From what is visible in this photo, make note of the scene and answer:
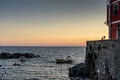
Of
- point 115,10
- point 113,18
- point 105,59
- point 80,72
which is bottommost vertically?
point 80,72

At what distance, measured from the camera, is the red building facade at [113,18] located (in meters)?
44.8

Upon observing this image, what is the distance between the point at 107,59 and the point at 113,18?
9603 mm

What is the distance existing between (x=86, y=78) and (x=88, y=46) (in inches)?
472

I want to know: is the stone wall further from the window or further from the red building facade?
the window

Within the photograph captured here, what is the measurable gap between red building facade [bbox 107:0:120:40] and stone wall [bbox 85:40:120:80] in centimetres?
503

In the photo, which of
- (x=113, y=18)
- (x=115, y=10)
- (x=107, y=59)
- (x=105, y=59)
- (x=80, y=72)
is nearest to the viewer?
(x=107, y=59)

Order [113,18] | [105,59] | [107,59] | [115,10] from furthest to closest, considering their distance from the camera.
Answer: [113,18], [115,10], [105,59], [107,59]

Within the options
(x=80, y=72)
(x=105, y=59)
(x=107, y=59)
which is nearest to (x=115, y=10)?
(x=105, y=59)

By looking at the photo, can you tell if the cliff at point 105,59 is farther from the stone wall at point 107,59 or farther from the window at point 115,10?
the window at point 115,10

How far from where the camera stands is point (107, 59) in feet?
128

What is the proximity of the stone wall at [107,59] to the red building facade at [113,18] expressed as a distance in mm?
5034

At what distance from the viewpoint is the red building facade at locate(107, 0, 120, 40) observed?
44844 mm

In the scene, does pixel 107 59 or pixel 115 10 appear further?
pixel 115 10

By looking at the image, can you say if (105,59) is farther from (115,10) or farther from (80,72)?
(80,72)
